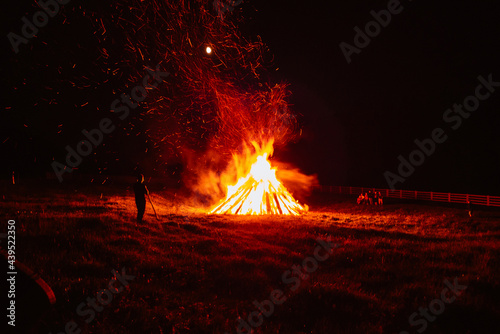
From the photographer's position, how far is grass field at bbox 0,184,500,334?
5.23 meters

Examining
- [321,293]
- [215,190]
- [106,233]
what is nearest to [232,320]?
[321,293]

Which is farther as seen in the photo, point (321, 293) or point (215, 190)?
point (215, 190)

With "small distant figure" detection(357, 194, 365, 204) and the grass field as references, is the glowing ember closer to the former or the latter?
the grass field

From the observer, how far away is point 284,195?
23.6 m

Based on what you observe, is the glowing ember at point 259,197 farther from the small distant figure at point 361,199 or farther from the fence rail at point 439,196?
the fence rail at point 439,196

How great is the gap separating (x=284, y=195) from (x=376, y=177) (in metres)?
35.4

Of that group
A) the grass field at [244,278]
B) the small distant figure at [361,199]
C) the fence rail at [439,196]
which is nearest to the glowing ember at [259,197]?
the grass field at [244,278]

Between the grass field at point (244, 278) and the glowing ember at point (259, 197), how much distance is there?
944 cm

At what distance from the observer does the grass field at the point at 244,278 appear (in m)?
5.23

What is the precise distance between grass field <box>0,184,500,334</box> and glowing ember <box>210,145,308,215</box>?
944 cm

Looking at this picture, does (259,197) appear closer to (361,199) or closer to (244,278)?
(361,199)

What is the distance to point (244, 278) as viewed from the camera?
22.9 ft

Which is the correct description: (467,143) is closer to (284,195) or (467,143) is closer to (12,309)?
(284,195)

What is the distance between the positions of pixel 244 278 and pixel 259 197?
15145 millimetres
